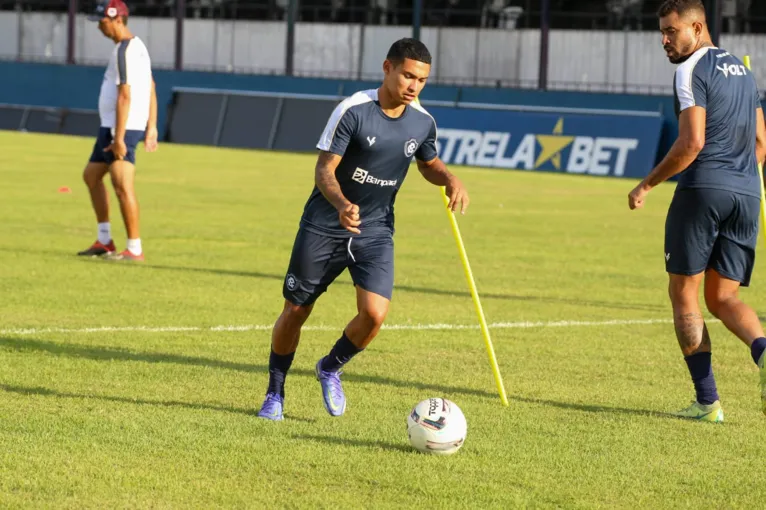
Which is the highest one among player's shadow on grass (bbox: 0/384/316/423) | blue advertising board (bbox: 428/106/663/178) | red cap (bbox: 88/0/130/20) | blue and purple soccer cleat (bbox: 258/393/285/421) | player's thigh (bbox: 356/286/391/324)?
red cap (bbox: 88/0/130/20)

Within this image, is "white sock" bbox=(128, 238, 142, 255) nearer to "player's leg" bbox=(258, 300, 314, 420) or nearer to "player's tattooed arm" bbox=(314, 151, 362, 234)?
"player's leg" bbox=(258, 300, 314, 420)

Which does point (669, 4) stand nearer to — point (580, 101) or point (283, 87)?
point (580, 101)

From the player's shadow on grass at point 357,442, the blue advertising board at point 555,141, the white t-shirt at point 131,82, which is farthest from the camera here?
the blue advertising board at point 555,141

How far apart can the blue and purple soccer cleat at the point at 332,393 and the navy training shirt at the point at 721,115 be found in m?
2.11

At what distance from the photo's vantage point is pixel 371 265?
23.9 ft

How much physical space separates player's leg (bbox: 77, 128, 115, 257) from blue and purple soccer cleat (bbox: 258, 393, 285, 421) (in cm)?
708

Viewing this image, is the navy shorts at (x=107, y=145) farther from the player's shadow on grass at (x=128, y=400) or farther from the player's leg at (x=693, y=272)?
the player's leg at (x=693, y=272)

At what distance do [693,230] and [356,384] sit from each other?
2101 mm

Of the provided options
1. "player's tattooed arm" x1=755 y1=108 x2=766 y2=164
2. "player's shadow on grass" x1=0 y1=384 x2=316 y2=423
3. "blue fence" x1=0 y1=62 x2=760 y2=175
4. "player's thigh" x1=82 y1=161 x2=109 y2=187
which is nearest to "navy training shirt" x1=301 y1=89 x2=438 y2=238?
"player's shadow on grass" x1=0 y1=384 x2=316 y2=423

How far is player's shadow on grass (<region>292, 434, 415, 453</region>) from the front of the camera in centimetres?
662

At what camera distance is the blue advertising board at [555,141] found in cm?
3166

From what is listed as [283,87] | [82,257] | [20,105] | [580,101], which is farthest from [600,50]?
[82,257]

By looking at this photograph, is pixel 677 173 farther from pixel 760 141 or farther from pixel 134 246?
pixel 134 246

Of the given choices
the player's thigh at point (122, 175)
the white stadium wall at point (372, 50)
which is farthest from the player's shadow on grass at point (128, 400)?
the white stadium wall at point (372, 50)
